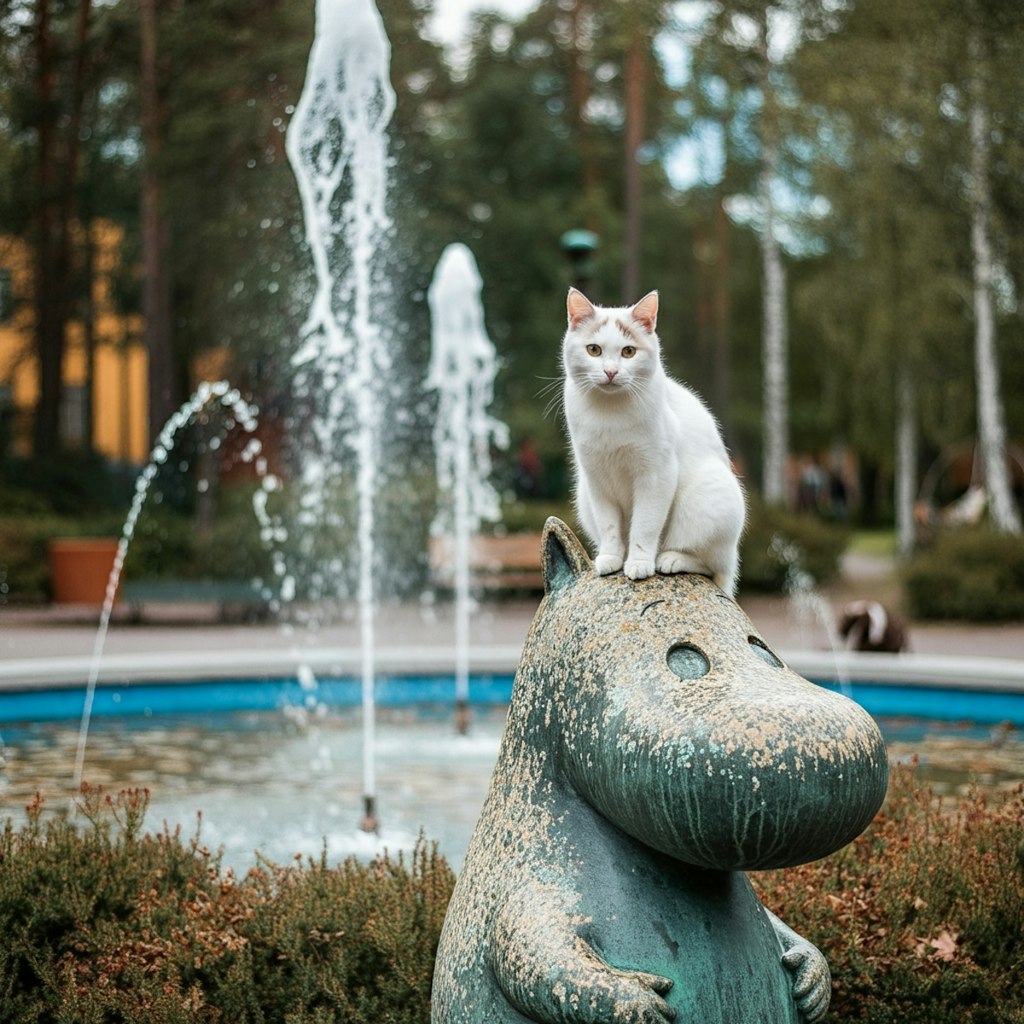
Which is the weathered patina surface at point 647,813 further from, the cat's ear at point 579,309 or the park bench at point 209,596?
the park bench at point 209,596

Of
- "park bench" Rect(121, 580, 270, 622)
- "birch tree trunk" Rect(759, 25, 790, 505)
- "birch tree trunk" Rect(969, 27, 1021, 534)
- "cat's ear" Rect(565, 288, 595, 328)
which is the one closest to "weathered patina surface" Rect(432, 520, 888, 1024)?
"cat's ear" Rect(565, 288, 595, 328)

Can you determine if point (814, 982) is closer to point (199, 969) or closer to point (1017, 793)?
point (199, 969)

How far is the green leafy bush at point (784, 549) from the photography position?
19797 mm

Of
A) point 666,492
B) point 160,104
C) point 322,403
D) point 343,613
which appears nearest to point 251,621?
point 343,613

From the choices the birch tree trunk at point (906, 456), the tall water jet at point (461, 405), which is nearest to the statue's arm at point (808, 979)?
the tall water jet at point (461, 405)

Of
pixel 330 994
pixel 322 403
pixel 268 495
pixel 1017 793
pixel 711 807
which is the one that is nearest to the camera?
pixel 711 807

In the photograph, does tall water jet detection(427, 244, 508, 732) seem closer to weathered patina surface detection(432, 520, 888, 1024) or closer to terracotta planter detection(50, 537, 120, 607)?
terracotta planter detection(50, 537, 120, 607)

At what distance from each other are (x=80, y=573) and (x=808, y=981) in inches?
642

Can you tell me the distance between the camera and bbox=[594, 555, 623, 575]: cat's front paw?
2980 mm

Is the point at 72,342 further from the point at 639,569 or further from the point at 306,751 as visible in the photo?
the point at 639,569

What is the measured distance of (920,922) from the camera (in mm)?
4016

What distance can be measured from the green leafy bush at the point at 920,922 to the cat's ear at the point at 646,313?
1822 mm

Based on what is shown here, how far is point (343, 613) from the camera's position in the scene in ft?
59.8

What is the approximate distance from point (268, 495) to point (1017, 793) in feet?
51.1
